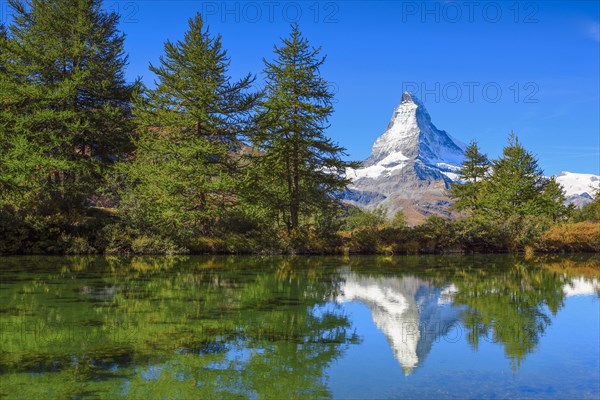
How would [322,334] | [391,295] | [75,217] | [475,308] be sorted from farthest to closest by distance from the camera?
1. [75,217]
2. [391,295]
3. [475,308]
4. [322,334]

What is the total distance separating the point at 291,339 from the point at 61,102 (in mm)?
27145

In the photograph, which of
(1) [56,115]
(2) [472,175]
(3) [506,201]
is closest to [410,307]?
(1) [56,115]

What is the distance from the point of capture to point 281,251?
29.5 meters

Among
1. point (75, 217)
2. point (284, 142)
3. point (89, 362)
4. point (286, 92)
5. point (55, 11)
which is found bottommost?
point (89, 362)

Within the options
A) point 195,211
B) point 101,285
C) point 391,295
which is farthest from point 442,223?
point 101,285

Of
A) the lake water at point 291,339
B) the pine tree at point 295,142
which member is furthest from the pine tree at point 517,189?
the lake water at point 291,339

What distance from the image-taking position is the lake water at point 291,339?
5.54m

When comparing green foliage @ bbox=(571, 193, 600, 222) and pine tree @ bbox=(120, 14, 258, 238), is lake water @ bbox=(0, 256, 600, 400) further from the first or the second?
green foliage @ bbox=(571, 193, 600, 222)

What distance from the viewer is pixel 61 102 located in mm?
29422

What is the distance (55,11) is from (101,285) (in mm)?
24739

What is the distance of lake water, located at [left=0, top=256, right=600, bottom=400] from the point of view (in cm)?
554

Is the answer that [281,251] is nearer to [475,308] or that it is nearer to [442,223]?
[442,223]

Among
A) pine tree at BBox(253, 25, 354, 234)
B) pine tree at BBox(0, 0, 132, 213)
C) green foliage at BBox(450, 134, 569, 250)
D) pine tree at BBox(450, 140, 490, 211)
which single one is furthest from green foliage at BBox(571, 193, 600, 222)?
pine tree at BBox(0, 0, 132, 213)

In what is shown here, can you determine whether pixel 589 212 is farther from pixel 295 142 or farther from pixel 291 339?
pixel 291 339
